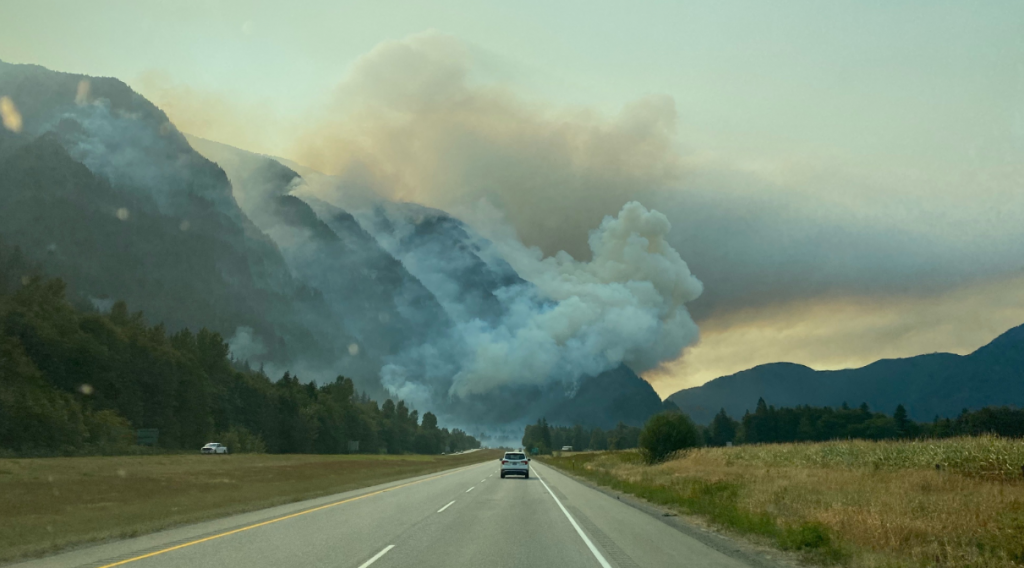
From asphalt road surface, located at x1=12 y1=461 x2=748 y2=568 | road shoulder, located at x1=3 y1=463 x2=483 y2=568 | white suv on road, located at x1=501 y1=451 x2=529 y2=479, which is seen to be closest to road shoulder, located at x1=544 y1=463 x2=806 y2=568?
asphalt road surface, located at x1=12 y1=461 x2=748 y2=568

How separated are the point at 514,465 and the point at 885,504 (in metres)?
33.2

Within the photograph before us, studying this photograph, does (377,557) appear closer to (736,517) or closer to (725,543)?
(725,543)

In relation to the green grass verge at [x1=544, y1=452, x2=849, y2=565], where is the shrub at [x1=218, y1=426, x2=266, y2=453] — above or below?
above

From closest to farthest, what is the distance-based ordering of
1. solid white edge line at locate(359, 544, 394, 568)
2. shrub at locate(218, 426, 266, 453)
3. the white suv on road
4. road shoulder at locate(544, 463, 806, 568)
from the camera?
solid white edge line at locate(359, 544, 394, 568)
road shoulder at locate(544, 463, 806, 568)
the white suv on road
shrub at locate(218, 426, 266, 453)

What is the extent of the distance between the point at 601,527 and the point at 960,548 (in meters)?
8.22

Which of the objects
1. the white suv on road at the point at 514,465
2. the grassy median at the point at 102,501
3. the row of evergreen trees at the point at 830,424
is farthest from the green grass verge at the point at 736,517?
the row of evergreen trees at the point at 830,424

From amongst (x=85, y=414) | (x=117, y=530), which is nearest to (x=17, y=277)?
(x=85, y=414)

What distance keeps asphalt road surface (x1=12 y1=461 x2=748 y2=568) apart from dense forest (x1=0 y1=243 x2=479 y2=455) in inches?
2371

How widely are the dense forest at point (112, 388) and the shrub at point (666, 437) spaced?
5886cm

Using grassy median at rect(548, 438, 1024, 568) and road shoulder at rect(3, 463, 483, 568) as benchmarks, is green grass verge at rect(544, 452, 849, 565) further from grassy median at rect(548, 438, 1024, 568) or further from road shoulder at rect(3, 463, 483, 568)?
road shoulder at rect(3, 463, 483, 568)

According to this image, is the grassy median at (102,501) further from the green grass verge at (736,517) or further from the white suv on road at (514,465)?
the white suv on road at (514,465)

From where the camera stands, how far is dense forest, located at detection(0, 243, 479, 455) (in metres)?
71.6

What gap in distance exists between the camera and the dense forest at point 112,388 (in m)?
71.6

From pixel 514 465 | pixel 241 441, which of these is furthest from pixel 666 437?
pixel 241 441
